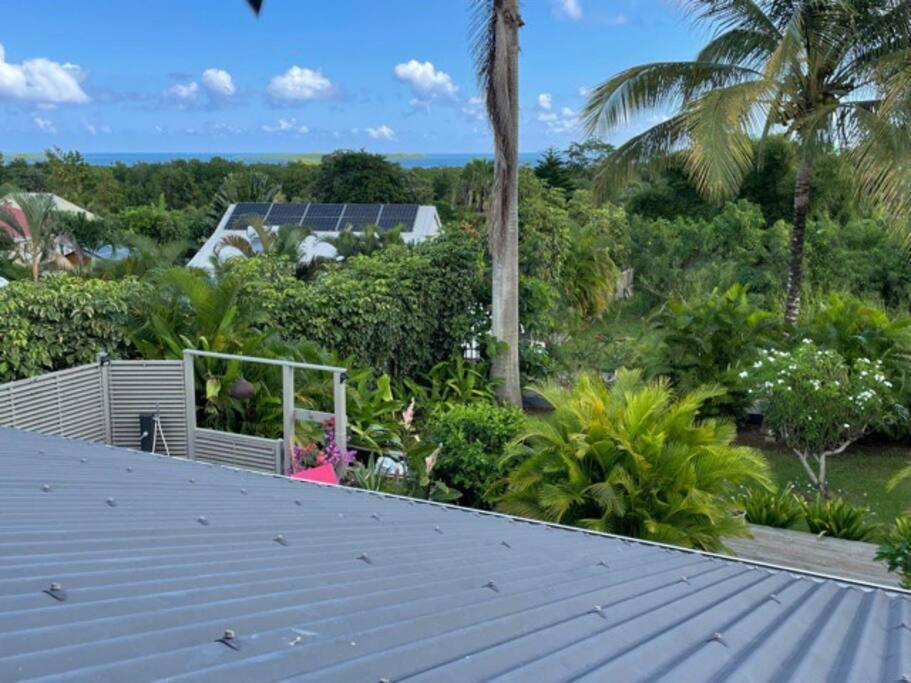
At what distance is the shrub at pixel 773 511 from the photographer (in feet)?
25.4

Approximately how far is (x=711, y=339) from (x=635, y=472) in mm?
5927

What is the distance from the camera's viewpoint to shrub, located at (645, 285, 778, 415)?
39.8ft

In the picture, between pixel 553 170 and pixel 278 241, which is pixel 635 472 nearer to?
pixel 278 241

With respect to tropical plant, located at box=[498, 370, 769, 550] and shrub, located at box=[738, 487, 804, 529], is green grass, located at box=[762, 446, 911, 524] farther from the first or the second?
tropical plant, located at box=[498, 370, 769, 550]

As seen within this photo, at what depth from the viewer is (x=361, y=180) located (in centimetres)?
4244

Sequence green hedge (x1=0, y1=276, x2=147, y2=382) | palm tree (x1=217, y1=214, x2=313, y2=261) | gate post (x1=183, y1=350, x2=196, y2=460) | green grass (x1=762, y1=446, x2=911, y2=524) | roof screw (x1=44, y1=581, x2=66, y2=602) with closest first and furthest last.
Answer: roof screw (x1=44, y1=581, x2=66, y2=602)
green hedge (x1=0, y1=276, x2=147, y2=382)
gate post (x1=183, y1=350, x2=196, y2=460)
green grass (x1=762, y1=446, x2=911, y2=524)
palm tree (x1=217, y1=214, x2=313, y2=261)

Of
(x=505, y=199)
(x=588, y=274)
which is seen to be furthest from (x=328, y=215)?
(x=505, y=199)

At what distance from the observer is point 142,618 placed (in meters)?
2.03

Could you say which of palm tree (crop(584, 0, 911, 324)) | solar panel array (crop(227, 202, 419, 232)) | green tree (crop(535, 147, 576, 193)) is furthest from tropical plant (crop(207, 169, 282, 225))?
palm tree (crop(584, 0, 911, 324))

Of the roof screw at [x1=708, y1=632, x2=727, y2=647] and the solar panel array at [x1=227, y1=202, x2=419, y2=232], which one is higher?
the solar panel array at [x1=227, y1=202, x2=419, y2=232]

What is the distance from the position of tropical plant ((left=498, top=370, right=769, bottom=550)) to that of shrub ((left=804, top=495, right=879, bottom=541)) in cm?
83

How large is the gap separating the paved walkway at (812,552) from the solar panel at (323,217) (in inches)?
775

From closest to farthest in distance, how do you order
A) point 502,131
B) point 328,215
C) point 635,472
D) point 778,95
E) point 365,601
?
point 365,601 → point 635,472 → point 502,131 → point 778,95 → point 328,215

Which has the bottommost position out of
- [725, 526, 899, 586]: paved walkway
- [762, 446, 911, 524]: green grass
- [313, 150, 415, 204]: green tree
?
[762, 446, 911, 524]: green grass
